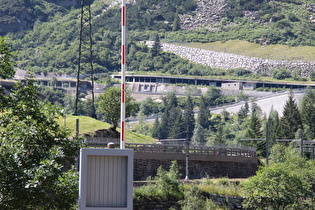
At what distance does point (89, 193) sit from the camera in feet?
87.5

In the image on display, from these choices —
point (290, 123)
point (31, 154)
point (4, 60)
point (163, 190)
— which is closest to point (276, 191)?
point (163, 190)

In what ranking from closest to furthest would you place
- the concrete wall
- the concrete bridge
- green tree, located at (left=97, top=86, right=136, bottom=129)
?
the concrete wall, the concrete bridge, green tree, located at (left=97, top=86, right=136, bottom=129)

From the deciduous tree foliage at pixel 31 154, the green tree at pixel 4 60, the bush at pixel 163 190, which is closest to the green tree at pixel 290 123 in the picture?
the bush at pixel 163 190

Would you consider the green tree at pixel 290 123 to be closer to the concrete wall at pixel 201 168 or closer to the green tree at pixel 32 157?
the concrete wall at pixel 201 168

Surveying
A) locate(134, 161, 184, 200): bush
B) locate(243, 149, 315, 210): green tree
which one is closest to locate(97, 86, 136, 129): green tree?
locate(243, 149, 315, 210): green tree

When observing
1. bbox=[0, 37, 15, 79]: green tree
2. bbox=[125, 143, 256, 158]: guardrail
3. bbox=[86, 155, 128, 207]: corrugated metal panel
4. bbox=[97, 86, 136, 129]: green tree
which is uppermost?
bbox=[0, 37, 15, 79]: green tree

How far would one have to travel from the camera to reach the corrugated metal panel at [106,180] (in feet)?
87.4

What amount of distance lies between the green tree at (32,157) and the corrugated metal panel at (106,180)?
16.6 ft

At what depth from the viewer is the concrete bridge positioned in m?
67.6

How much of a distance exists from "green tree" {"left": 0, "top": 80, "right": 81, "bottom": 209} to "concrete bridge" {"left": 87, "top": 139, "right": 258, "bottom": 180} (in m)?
28.4

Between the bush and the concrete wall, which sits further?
the concrete wall

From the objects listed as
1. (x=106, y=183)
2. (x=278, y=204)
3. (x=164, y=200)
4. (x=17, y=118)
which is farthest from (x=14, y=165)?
(x=278, y=204)

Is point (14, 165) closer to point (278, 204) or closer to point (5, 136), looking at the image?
point (5, 136)

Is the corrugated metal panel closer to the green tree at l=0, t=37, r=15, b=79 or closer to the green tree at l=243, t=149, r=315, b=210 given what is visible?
the green tree at l=0, t=37, r=15, b=79
